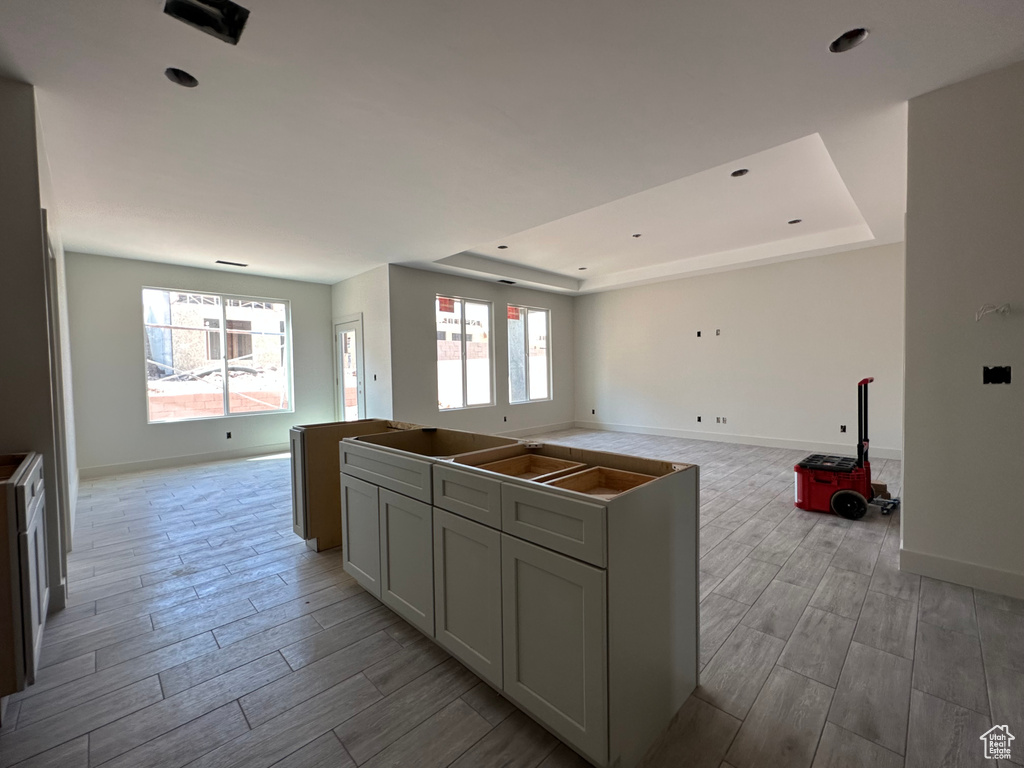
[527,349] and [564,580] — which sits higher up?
[527,349]

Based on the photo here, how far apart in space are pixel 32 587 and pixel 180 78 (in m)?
2.52

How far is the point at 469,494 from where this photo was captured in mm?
1770

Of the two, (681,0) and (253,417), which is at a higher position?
(681,0)

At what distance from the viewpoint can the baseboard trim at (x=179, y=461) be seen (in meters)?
5.63

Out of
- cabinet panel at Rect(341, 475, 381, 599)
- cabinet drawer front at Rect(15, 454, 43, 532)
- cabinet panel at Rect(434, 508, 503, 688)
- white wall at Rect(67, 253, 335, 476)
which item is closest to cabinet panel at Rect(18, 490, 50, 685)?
cabinet drawer front at Rect(15, 454, 43, 532)

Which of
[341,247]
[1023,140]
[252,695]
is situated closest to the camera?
[252,695]

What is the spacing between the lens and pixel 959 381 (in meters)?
2.52

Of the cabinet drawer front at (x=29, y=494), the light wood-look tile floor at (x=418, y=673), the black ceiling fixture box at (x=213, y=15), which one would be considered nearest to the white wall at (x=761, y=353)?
the light wood-look tile floor at (x=418, y=673)

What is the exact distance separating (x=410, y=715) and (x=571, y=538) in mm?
1033

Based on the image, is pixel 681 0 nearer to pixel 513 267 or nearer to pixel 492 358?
pixel 513 267

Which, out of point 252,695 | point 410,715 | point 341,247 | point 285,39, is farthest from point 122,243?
point 410,715

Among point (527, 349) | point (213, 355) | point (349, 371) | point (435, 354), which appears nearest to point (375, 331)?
point (435, 354)

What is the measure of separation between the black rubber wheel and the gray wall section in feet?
18.2

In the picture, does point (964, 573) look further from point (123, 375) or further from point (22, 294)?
point (123, 375)
